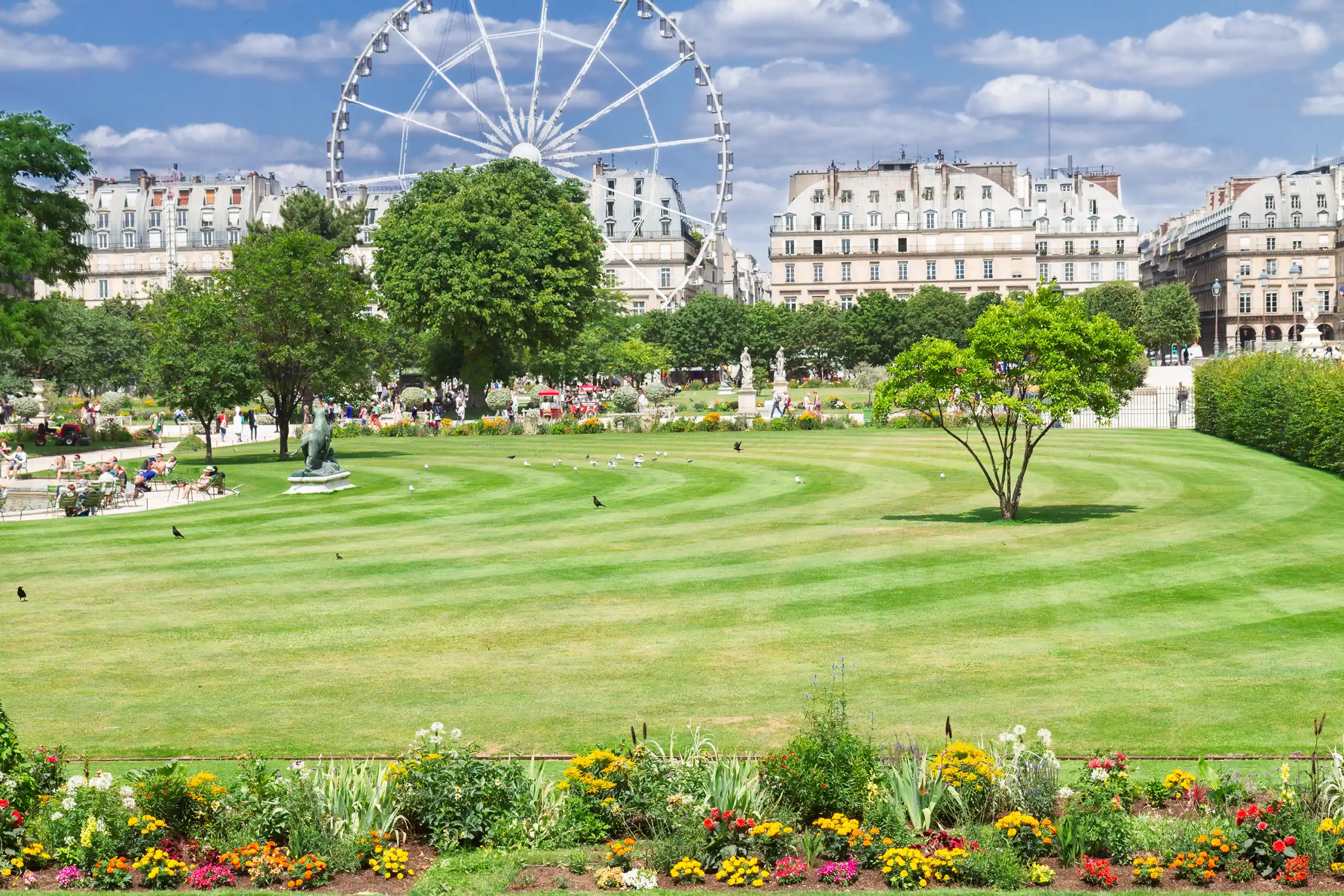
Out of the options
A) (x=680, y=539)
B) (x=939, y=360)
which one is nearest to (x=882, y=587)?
(x=680, y=539)

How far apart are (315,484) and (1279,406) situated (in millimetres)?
29962

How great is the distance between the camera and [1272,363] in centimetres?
4719

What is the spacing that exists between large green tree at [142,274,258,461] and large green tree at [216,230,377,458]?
66 centimetres

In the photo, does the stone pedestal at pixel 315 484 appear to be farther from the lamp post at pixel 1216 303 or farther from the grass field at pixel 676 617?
the lamp post at pixel 1216 303

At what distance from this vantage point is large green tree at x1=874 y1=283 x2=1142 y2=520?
2661 cm

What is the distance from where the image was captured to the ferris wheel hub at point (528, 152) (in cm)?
7975

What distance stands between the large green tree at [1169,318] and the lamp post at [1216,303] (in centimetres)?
250

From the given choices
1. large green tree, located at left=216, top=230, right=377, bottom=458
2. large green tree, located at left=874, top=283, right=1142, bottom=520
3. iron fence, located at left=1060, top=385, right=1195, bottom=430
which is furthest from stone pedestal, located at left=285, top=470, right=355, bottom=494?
iron fence, located at left=1060, top=385, right=1195, bottom=430

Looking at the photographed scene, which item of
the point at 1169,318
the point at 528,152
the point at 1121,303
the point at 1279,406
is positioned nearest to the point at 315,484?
the point at 1279,406

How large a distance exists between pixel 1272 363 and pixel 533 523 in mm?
31001

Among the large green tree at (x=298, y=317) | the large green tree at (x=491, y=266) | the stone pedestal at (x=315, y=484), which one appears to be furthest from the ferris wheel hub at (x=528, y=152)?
the stone pedestal at (x=315, y=484)

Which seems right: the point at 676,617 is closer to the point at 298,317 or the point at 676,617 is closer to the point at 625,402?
the point at 298,317

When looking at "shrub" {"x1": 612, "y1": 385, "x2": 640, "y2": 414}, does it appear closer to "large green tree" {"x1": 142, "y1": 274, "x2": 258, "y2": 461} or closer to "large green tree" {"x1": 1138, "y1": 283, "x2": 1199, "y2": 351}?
"large green tree" {"x1": 142, "y1": 274, "x2": 258, "y2": 461}

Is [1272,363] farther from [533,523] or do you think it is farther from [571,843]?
[571,843]
